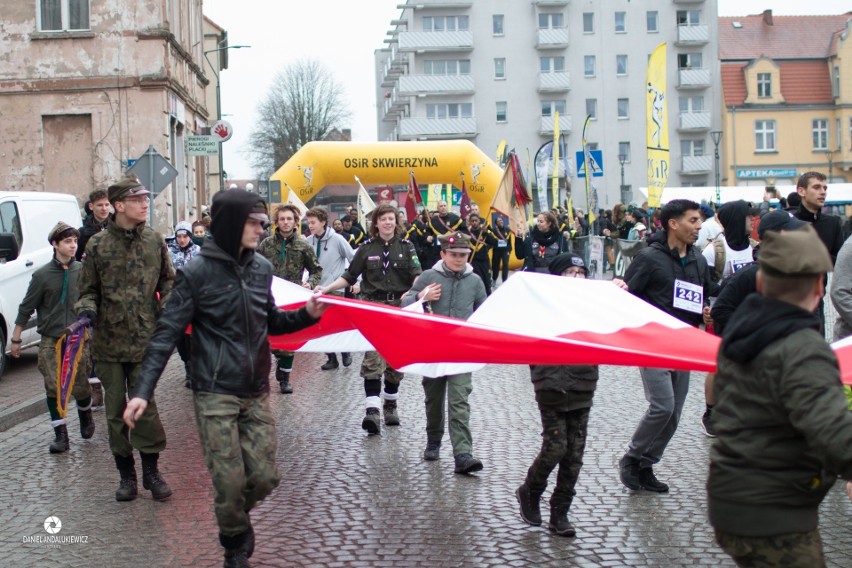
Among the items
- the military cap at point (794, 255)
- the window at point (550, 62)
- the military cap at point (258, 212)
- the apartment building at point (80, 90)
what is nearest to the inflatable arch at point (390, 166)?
the apartment building at point (80, 90)

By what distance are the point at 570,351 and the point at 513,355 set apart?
0.38m

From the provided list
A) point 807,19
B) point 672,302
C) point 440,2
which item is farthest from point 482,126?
point 672,302

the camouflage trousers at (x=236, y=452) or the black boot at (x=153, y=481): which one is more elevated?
the camouflage trousers at (x=236, y=452)

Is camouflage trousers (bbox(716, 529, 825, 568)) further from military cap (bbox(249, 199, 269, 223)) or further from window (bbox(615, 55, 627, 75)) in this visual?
window (bbox(615, 55, 627, 75))

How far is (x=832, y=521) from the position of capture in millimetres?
6309

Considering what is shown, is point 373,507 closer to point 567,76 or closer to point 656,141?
point 656,141

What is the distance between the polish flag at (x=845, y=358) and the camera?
4.61 metres

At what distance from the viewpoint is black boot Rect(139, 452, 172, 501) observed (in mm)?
7203

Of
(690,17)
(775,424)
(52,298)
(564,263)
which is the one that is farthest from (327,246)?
(690,17)

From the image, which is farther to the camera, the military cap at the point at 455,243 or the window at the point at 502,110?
the window at the point at 502,110

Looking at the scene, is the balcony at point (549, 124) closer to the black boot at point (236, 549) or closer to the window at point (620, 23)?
the window at point (620, 23)

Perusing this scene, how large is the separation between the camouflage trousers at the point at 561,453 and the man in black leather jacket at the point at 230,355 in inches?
63.4

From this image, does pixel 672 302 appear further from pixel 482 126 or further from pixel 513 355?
pixel 482 126

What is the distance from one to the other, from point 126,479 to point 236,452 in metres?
2.19
